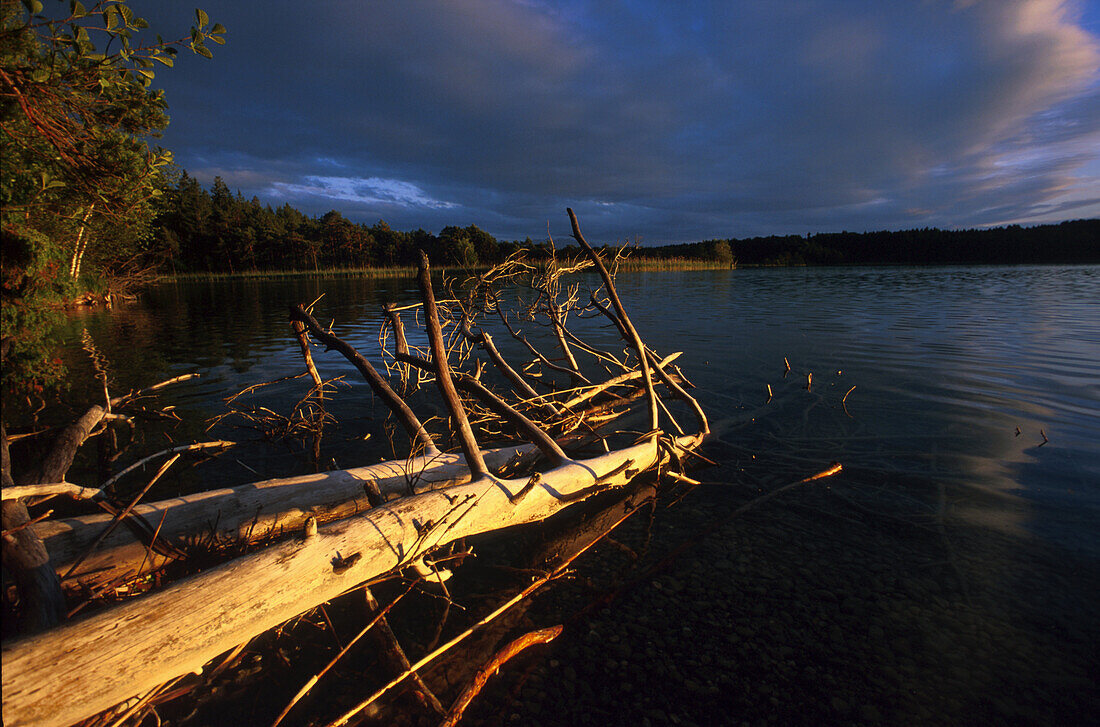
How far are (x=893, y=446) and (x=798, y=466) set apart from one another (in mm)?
1662

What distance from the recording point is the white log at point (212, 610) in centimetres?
170

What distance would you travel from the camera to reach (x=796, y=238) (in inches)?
3713

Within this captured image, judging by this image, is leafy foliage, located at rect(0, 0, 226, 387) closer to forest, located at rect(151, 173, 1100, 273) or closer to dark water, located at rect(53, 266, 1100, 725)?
dark water, located at rect(53, 266, 1100, 725)

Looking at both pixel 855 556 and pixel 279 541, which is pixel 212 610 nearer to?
pixel 279 541

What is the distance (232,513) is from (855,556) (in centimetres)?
502

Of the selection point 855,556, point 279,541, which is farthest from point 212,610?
point 855,556

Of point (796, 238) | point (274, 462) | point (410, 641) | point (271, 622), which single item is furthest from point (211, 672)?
point (796, 238)

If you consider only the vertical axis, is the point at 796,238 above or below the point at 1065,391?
above

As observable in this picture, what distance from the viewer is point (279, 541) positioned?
2.96m

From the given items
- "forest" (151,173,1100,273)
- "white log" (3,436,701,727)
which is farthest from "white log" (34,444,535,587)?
A: "forest" (151,173,1100,273)

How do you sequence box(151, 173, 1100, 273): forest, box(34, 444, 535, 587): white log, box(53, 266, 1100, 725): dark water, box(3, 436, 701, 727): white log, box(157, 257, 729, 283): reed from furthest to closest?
box(151, 173, 1100, 273): forest < box(157, 257, 729, 283): reed < box(34, 444, 535, 587): white log < box(53, 266, 1100, 725): dark water < box(3, 436, 701, 727): white log

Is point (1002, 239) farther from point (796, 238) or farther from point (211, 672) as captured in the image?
point (211, 672)

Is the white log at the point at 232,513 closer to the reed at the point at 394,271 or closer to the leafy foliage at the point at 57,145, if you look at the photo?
the leafy foliage at the point at 57,145

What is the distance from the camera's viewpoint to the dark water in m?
2.55
